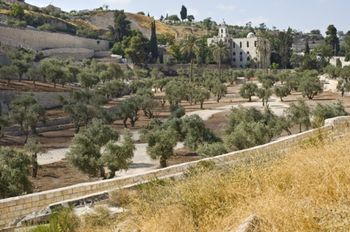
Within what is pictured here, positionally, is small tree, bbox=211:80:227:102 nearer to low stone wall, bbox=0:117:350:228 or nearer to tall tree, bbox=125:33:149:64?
tall tree, bbox=125:33:149:64

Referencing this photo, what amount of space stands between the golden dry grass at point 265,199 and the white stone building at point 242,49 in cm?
10086

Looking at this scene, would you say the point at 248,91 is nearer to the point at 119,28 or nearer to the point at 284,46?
the point at 284,46

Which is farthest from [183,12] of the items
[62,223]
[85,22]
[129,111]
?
[62,223]

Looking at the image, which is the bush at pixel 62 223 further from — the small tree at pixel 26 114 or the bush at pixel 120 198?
the small tree at pixel 26 114

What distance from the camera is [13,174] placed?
1836cm

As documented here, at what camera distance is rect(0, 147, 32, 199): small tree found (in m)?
17.2

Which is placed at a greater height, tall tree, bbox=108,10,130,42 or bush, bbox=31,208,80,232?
tall tree, bbox=108,10,130,42

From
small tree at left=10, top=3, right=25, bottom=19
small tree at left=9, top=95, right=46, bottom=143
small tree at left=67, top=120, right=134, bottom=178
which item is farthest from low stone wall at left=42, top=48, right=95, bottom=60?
small tree at left=67, top=120, right=134, bottom=178

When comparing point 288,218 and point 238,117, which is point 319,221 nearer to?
point 288,218

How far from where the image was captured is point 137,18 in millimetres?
139875

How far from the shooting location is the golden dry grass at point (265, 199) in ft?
17.8

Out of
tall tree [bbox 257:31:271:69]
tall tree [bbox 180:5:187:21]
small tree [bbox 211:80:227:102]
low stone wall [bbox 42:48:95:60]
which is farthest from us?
tall tree [bbox 180:5:187:21]

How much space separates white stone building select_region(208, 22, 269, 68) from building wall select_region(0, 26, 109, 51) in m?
27.0

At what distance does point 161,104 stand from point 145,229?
2175 inches
